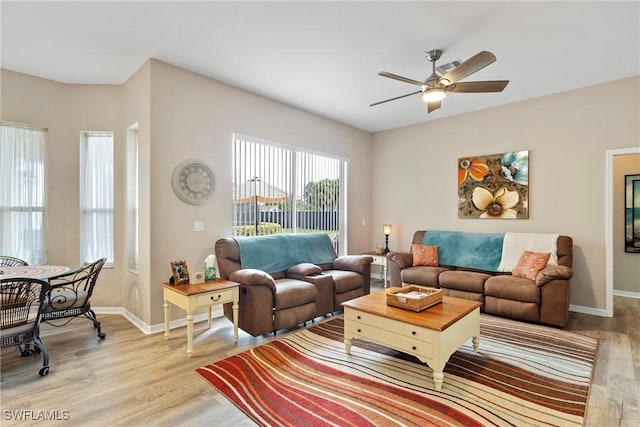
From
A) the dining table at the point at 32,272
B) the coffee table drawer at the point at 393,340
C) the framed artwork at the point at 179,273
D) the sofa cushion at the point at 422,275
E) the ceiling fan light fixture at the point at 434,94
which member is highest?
the ceiling fan light fixture at the point at 434,94

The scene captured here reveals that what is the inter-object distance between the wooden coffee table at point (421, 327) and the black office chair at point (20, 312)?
8.16ft

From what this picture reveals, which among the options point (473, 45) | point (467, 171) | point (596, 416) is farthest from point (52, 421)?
point (467, 171)

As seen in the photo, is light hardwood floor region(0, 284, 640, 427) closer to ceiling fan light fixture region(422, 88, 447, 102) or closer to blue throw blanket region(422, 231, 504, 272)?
blue throw blanket region(422, 231, 504, 272)

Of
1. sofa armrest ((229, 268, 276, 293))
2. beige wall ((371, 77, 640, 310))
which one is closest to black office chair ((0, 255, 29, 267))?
sofa armrest ((229, 268, 276, 293))

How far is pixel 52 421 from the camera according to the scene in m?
1.99

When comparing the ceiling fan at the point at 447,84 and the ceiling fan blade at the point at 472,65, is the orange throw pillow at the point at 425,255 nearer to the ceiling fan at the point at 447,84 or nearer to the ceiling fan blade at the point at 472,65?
the ceiling fan at the point at 447,84

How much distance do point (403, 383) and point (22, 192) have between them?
15.4 ft

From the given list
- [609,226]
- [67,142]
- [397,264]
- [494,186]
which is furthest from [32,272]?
[609,226]

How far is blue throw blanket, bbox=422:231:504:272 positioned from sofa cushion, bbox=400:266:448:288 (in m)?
0.27

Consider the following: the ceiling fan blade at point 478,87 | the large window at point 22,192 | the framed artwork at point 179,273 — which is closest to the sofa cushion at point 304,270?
the framed artwork at point 179,273

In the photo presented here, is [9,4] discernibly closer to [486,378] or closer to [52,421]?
[52,421]

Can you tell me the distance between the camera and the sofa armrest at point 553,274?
3592 mm

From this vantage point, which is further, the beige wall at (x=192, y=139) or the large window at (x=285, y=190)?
the large window at (x=285, y=190)

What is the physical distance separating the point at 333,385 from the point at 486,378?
3.95ft
